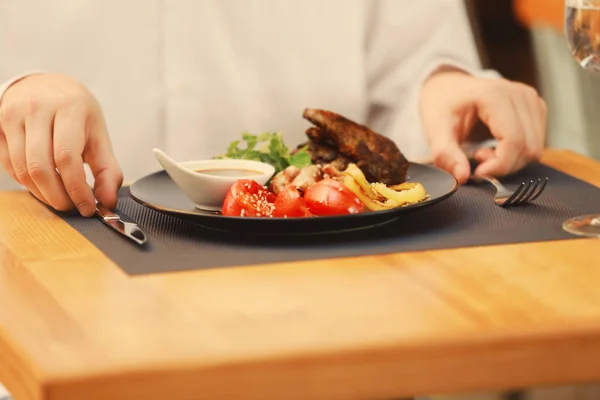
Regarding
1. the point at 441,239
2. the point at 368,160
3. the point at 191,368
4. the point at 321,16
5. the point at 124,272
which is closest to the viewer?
the point at 191,368

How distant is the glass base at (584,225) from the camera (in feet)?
3.76

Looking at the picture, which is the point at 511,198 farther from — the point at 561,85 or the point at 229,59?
the point at 561,85

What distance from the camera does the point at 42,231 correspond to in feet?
3.96

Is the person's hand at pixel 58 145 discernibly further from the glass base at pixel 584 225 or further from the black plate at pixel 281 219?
the glass base at pixel 584 225

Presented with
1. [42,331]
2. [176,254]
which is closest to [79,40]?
[176,254]

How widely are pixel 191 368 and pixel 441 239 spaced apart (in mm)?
453

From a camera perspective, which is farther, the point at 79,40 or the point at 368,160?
the point at 79,40

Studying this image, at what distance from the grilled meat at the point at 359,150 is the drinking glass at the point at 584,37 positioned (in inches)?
10.3

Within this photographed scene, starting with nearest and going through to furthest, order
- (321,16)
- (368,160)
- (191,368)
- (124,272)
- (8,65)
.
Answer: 1. (191,368)
2. (124,272)
3. (368,160)
4. (8,65)
5. (321,16)

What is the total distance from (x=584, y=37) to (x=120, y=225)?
2.07ft

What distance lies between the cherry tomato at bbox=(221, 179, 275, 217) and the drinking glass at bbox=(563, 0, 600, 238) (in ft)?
1.21

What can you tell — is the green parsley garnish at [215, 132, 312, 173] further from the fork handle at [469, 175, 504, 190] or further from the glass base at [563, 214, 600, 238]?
the glass base at [563, 214, 600, 238]

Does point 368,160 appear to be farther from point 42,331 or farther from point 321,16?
point 321,16

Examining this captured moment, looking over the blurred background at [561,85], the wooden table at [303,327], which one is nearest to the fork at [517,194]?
the wooden table at [303,327]
